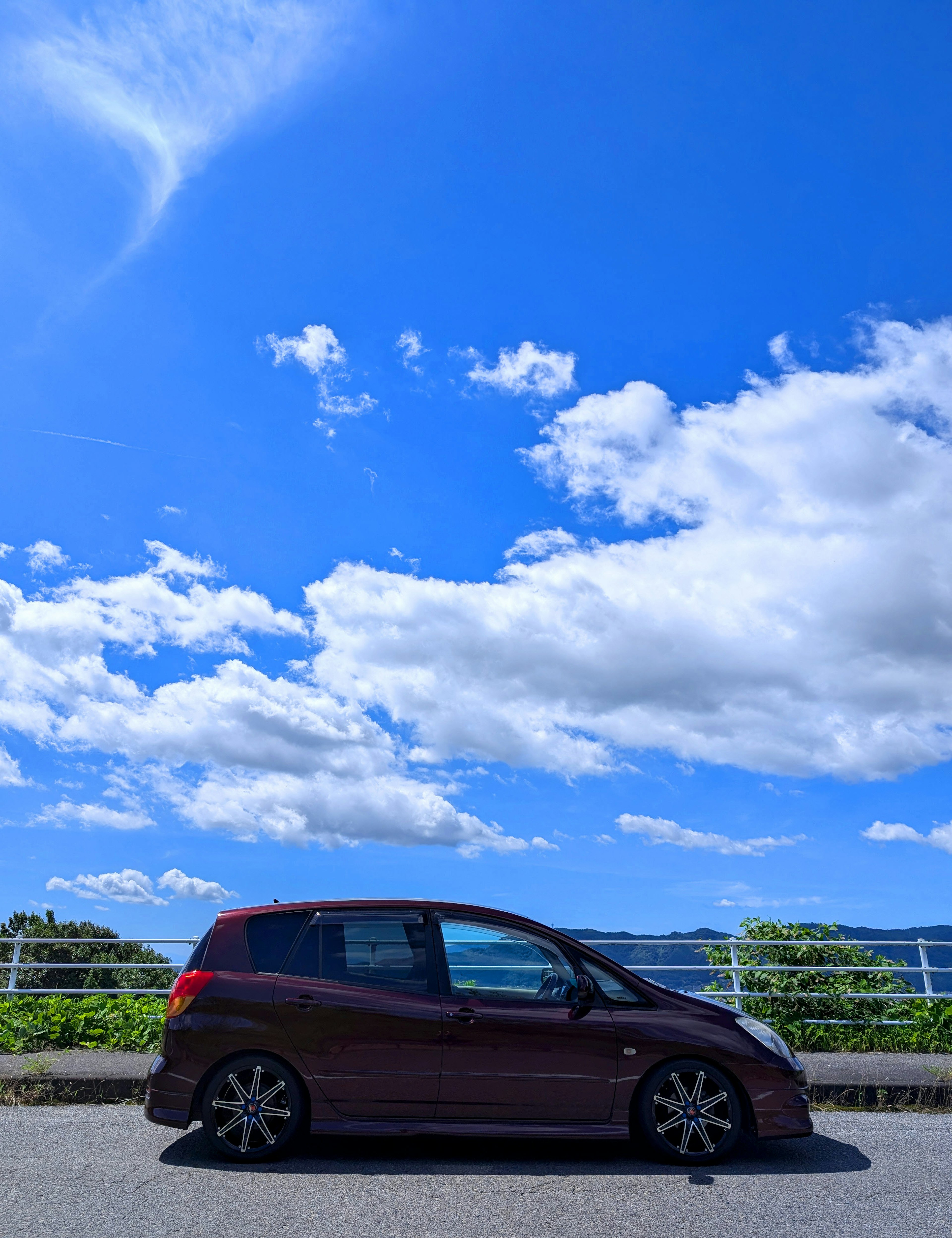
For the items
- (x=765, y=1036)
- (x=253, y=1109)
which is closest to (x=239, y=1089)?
(x=253, y=1109)

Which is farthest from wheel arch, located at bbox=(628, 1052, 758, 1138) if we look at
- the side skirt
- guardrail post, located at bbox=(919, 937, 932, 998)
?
guardrail post, located at bbox=(919, 937, 932, 998)

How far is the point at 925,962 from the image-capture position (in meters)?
11.6

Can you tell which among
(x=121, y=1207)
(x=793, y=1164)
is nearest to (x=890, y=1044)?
(x=793, y=1164)

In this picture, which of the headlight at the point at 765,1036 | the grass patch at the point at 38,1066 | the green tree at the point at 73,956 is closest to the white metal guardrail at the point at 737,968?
the grass patch at the point at 38,1066

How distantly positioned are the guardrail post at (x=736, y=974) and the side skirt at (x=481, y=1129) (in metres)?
5.37

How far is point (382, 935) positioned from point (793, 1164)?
3.00 meters

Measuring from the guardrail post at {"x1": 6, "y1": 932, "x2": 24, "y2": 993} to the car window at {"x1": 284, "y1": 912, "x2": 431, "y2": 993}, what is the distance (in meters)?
6.22

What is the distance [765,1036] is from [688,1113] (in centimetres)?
75

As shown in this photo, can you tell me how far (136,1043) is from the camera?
33.2 feet

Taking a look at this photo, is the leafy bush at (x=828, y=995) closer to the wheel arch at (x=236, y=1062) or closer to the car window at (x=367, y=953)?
the car window at (x=367, y=953)

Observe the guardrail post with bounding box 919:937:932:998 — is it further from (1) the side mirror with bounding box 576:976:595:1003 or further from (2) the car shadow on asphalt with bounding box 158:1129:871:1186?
(1) the side mirror with bounding box 576:976:595:1003

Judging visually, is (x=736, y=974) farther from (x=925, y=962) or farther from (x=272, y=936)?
(x=272, y=936)

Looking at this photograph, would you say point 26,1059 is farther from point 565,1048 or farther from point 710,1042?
point 710,1042

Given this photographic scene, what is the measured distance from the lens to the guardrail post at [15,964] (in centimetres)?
1149
